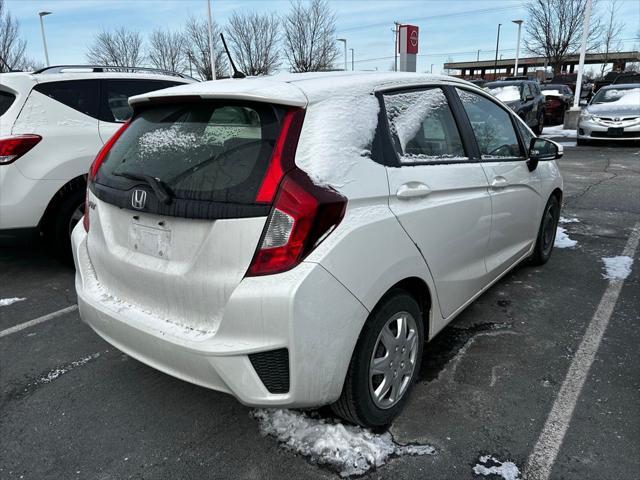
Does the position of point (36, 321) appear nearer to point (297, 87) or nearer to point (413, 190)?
point (297, 87)

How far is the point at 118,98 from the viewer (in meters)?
4.89

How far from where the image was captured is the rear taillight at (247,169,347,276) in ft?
6.24

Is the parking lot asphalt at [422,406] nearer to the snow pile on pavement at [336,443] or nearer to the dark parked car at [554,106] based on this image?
the snow pile on pavement at [336,443]

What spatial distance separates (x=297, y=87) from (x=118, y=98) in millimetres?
3348

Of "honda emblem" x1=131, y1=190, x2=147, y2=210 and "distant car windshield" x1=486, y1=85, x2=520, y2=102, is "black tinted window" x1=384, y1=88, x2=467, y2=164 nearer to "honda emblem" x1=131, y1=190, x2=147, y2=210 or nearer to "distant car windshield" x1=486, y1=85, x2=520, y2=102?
"honda emblem" x1=131, y1=190, x2=147, y2=210

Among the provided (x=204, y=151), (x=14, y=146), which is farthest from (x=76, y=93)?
(x=204, y=151)

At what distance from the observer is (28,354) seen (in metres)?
3.26

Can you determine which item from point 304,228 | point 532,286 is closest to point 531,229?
point 532,286

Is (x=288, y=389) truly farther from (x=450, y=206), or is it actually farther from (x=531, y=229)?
(x=531, y=229)

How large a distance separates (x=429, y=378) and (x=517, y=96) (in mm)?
12995

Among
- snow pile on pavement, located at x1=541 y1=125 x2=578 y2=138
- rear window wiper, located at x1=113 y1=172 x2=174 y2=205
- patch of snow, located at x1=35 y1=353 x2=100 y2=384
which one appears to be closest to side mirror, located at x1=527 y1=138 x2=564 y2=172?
A: rear window wiper, located at x1=113 y1=172 x2=174 y2=205

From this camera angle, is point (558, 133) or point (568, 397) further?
point (558, 133)

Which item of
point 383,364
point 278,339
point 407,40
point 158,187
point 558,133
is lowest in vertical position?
point 558,133

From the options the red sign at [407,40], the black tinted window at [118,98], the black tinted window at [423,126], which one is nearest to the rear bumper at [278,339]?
the black tinted window at [423,126]
